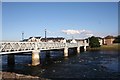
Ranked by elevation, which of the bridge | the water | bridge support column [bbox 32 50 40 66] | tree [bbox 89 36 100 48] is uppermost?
tree [bbox 89 36 100 48]

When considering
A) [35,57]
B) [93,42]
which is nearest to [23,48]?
[35,57]

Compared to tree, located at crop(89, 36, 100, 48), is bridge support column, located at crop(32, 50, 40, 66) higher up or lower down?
lower down

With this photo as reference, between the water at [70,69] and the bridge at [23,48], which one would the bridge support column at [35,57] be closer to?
the bridge at [23,48]

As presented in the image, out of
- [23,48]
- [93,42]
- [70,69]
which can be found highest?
[93,42]

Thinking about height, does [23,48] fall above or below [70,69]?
above

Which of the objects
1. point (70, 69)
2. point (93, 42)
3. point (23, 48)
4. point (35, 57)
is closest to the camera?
point (70, 69)

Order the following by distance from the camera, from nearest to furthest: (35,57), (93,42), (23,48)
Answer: (23,48) < (35,57) < (93,42)

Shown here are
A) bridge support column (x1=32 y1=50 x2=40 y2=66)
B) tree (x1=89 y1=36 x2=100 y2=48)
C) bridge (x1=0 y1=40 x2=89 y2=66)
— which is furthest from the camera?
tree (x1=89 y1=36 x2=100 y2=48)

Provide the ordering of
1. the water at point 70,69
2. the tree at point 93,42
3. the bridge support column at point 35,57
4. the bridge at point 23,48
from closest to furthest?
1. the water at point 70,69
2. the bridge at point 23,48
3. the bridge support column at point 35,57
4. the tree at point 93,42

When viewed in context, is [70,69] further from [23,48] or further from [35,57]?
[23,48]

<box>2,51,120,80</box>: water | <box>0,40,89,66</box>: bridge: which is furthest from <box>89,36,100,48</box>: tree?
<box>2,51,120,80</box>: water

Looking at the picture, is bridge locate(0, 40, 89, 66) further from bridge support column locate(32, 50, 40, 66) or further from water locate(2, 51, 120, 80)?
water locate(2, 51, 120, 80)

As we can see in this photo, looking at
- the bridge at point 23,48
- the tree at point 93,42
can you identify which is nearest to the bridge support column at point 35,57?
the bridge at point 23,48

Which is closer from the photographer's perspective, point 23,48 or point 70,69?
point 70,69
